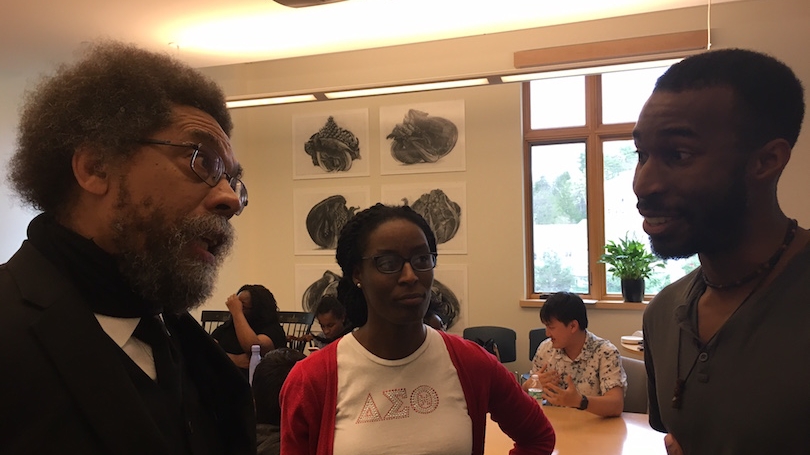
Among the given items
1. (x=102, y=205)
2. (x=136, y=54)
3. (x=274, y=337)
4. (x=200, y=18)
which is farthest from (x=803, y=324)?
(x=200, y=18)

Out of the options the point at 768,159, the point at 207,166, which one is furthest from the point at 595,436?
the point at 207,166

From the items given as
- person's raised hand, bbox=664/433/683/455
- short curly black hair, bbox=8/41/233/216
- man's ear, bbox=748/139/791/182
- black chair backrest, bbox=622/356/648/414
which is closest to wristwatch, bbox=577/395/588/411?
black chair backrest, bbox=622/356/648/414

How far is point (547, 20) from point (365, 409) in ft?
13.4

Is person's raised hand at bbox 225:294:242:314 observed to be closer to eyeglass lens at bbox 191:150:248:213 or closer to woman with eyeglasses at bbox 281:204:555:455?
woman with eyeglasses at bbox 281:204:555:455

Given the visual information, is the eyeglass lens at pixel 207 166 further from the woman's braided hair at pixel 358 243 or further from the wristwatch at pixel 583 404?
the wristwatch at pixel 583 404

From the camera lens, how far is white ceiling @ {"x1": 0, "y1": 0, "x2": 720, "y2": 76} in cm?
420

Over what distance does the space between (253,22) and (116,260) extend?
4.04 meters

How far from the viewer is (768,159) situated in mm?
1034

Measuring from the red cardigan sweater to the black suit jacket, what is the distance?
0.78 metres

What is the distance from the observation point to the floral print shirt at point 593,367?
3.14 metres

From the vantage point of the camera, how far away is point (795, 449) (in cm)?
93

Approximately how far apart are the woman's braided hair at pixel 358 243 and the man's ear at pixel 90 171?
3.11 ft

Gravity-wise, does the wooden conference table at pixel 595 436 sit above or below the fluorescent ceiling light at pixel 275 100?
below

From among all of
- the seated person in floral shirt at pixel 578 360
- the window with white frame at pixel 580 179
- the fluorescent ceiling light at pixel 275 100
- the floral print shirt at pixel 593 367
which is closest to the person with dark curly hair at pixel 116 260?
the seated person in floral shirt at pixel 578 360
